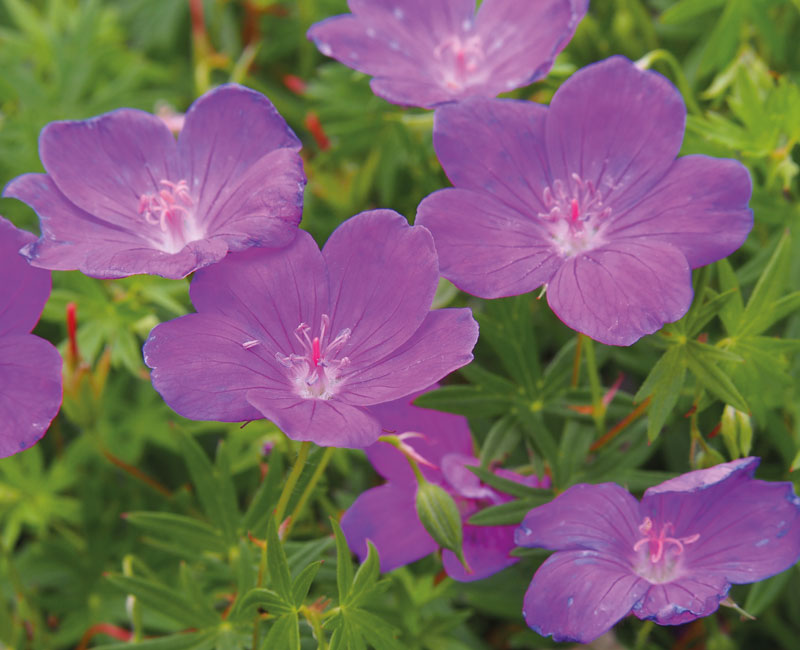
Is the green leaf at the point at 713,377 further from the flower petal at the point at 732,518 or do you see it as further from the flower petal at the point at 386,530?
the flower petal at the point at 386,530

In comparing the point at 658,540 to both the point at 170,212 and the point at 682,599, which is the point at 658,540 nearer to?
the point at 682,599

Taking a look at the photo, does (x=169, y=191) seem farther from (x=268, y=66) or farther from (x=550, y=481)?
(x=268, y=66)

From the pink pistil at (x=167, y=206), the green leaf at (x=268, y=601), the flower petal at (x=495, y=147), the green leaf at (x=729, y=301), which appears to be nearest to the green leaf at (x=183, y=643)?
the green leaf at (x=268, y=601)

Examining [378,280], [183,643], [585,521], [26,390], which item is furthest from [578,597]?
[26,390]

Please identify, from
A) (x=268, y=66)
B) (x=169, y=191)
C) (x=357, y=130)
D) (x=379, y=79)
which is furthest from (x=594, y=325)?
(x=268, y=66)

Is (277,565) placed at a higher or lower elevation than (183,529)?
higher

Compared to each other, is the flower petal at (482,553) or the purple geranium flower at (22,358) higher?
the purple geranium flower at (22,358)

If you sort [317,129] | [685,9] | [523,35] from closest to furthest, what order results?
[523,35]
[685,9]
[317,129]
